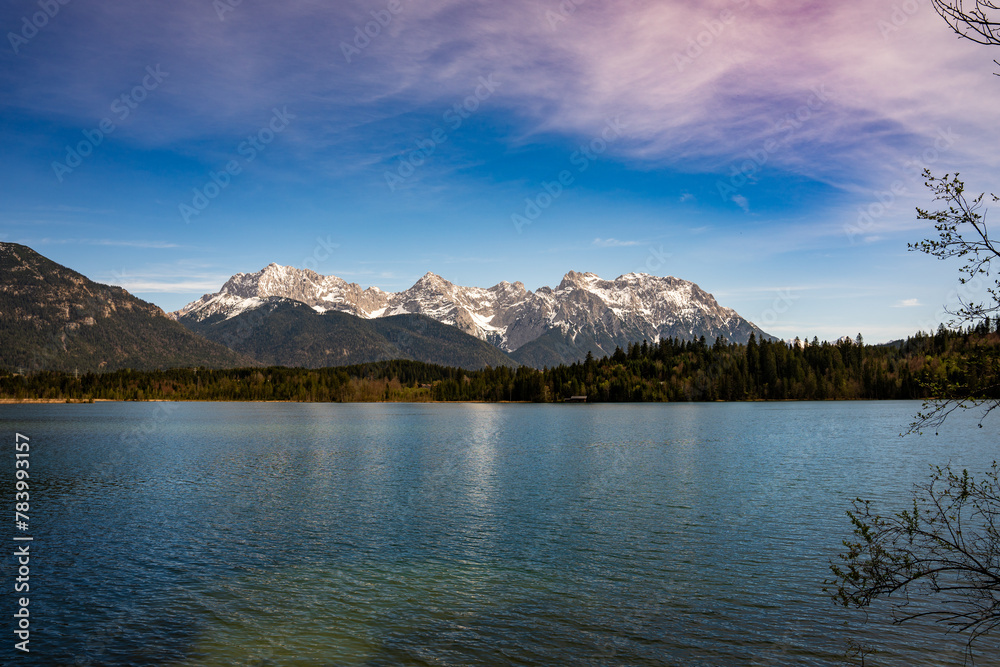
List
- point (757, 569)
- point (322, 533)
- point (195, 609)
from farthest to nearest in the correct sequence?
1. point (322, 533)
2. point (757, 569)
3. point (195, 609)

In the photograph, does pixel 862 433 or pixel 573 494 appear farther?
pixel 862 433

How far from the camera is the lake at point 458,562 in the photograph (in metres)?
23.9

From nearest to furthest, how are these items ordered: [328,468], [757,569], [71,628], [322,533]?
[71,628] → [757,569] → [322,533] → [328,468]

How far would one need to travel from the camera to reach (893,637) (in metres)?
24.0

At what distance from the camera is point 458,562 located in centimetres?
3478

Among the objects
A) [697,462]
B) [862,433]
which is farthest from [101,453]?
[862,433]

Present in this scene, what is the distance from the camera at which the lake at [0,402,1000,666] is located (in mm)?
23906

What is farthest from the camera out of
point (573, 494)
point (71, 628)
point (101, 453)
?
point (101, 453)

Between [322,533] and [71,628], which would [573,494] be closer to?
[322,533]

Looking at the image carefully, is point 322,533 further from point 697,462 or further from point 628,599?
point 697,462

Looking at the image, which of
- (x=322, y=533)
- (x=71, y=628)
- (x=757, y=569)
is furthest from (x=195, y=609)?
(x=757, y=569)

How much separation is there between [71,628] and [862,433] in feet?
396

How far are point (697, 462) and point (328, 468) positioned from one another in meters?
46.1

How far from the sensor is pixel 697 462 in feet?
245
